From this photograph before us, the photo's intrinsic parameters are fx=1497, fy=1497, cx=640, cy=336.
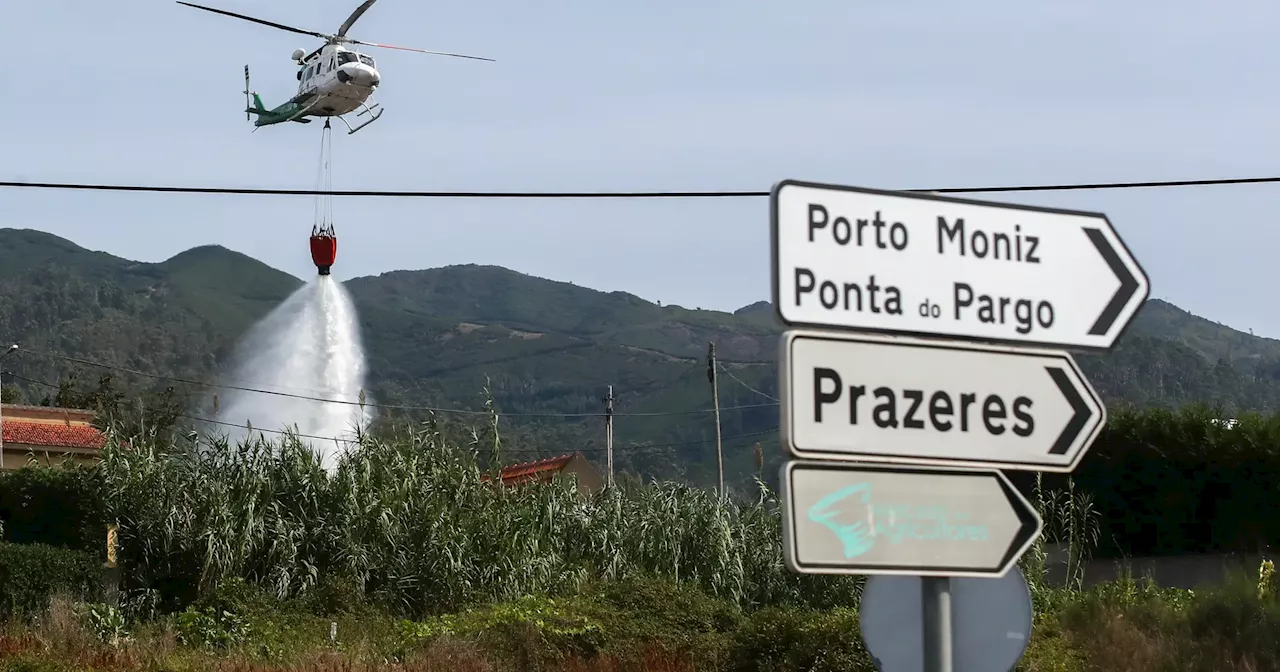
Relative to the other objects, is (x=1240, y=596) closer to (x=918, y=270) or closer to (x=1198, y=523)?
(x=1198, y=523)

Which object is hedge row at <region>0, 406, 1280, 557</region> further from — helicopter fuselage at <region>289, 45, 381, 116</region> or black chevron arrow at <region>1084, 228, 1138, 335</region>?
helicopter fuselage at <region>289, 45, 381, 116</region>

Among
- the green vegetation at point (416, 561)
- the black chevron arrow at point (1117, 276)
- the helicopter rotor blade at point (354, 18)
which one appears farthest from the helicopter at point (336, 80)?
the black chevron arrow at point (1117, 276)

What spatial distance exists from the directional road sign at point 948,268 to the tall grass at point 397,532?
1741 centimetres

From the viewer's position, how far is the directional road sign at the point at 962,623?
12.0 feet

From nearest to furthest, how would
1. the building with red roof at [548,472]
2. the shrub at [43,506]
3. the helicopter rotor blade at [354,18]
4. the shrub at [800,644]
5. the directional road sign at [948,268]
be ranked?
1. the directional road sign at [948,268]
2. the shrub at [800,644]
3. the building with red roof at [548,472]
4. the shrub at [43,506]
5. the helicopter rotor blade at [354,18]

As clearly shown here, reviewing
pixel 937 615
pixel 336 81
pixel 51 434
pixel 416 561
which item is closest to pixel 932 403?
pixel 937 615

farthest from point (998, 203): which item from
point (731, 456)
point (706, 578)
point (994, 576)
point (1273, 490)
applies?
point (731, 456)

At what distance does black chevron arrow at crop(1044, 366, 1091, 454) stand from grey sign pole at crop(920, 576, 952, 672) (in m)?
0.42

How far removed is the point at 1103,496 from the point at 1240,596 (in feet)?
27.9

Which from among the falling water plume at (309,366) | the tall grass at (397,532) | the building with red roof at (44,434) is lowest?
the tall grass at (397,532)

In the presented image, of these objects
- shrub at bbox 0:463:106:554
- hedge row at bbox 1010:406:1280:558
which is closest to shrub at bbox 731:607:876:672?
hedge row at bbox 1010:406:1280:558

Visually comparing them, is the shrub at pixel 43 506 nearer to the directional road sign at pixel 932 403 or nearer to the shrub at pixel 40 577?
the shrub at pixel 40 577

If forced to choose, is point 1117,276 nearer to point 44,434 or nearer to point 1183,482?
point 1183,482

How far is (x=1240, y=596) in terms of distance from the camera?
583 inches
